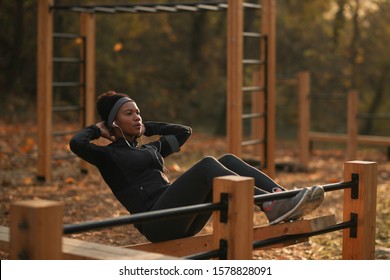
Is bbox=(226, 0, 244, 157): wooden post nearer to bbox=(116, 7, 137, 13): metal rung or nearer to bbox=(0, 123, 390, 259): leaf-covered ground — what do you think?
bbox=(0, 123, 390, 259): leaf-covered ground

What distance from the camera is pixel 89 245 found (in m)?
3.33

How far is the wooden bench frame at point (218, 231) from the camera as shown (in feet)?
9.41

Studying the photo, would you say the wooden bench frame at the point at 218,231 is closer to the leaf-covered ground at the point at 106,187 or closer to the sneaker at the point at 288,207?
the sneaker at the point at 288,207

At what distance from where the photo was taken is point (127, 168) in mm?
4387

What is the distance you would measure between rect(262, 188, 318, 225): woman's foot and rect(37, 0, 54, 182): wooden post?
561 cm

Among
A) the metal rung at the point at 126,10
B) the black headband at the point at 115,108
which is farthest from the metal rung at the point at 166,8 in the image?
the black headband at the point at 115,108

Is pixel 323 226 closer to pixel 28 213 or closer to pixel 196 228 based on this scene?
pixel 196 228

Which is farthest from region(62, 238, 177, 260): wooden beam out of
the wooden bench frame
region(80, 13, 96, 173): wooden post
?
region(80, 13, 96, 173): wooden post

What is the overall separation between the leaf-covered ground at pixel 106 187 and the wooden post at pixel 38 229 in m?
2.37

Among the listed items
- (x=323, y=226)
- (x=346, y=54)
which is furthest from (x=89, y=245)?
(x=346, y=54)

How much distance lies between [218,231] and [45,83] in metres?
6.12

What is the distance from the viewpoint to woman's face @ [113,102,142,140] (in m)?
4.55

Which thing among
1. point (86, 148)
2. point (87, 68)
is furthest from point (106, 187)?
point (86, 148)

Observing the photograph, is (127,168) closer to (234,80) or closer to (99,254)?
(99,254)
